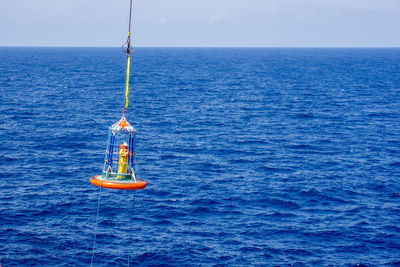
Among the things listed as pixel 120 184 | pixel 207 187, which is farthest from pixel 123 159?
pixel 207 187

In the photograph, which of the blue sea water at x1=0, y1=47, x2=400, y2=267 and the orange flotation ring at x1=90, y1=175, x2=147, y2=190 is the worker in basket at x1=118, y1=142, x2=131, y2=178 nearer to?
the orange flotation ring at x1=90, y1=175, x2=147, y2=190

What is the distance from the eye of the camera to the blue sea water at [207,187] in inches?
1734

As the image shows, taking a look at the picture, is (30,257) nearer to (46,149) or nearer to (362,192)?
(46,149)

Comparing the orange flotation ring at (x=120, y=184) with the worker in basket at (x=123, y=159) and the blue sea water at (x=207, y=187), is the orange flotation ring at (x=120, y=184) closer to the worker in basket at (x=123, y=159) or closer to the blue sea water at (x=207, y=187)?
the worker in basket at (x=123, y=159)

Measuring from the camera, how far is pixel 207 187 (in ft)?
193

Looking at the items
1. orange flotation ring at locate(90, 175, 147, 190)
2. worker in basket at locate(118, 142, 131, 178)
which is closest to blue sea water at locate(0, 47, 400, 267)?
Result: worker in basket at locate(118, 142, 131, 178)

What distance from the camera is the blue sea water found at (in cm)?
4403

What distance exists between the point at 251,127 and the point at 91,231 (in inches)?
1918

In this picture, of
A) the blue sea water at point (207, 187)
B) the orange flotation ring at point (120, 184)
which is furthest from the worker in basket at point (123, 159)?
the blue sea water at point (207, 187)

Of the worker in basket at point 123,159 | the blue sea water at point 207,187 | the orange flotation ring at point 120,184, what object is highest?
the worker in basket at point 123,159

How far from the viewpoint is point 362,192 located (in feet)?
190

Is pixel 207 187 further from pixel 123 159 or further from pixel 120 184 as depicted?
pixel 120 184

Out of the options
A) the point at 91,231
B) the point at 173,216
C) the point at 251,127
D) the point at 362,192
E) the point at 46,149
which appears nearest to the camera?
the point at 91,231

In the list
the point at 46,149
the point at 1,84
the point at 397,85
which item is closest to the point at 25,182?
the point at 46,149
